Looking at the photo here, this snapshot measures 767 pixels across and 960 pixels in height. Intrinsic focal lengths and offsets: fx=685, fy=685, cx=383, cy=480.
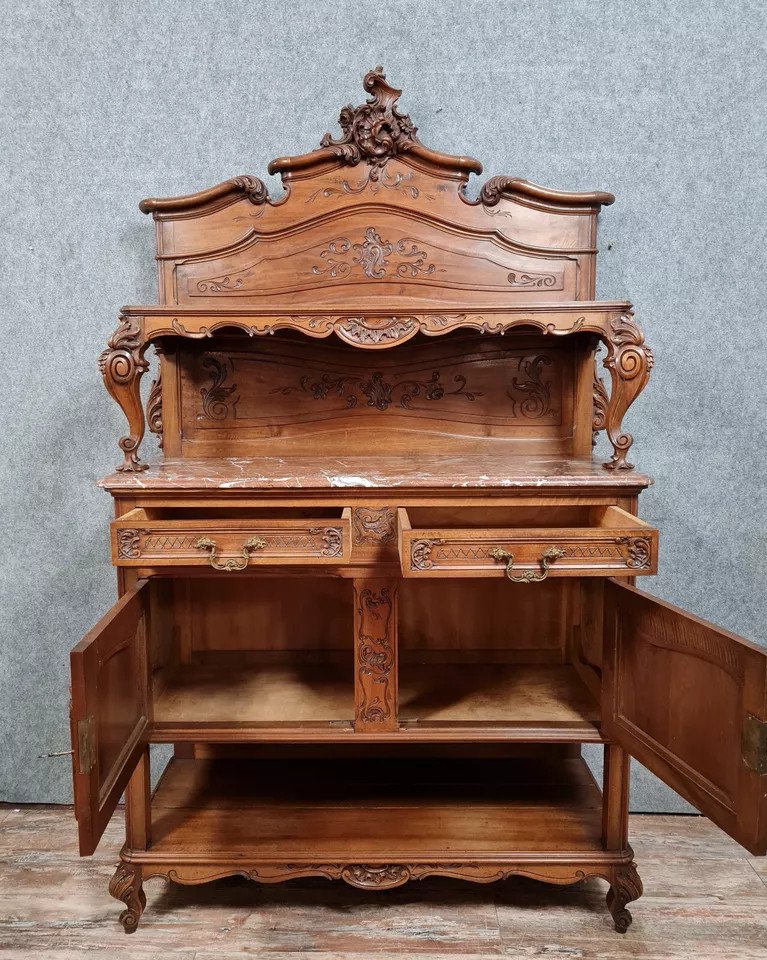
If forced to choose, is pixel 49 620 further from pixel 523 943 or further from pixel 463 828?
pixel 523 943

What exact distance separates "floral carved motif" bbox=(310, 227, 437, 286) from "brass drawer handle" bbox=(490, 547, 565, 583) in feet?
3.19

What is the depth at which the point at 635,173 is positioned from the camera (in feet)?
7.07

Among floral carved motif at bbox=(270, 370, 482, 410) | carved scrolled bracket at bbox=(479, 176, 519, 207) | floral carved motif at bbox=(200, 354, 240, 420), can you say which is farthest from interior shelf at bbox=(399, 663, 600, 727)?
carved scrolled bracket at bbox=(479, 176, 519, 207)

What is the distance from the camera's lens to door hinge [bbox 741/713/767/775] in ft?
4.05

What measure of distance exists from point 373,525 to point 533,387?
0.77 m

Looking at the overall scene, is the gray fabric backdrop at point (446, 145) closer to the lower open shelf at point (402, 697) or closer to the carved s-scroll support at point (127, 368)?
the carved s-scroll support at point (127, 368)

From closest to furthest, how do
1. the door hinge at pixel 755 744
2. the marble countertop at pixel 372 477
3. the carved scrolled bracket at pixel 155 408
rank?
the door hinge at pixel 755 744, the marble countertop at pixel 372 477, the carved scrolled bracket at pixel 155 408

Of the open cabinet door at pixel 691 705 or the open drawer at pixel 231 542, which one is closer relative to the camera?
the open cabinet door at pixel 691 705

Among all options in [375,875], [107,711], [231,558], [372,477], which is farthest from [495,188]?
[375,875]

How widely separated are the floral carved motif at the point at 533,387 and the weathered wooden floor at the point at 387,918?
4.51 ft

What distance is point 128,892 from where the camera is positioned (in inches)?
68.2

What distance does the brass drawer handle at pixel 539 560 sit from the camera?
148 centimetres

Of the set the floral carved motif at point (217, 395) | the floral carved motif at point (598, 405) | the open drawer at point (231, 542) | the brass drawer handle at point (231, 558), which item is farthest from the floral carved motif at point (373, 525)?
the floral carved motif at point (598, 405)

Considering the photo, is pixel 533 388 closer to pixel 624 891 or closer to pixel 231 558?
pixel 231 558
